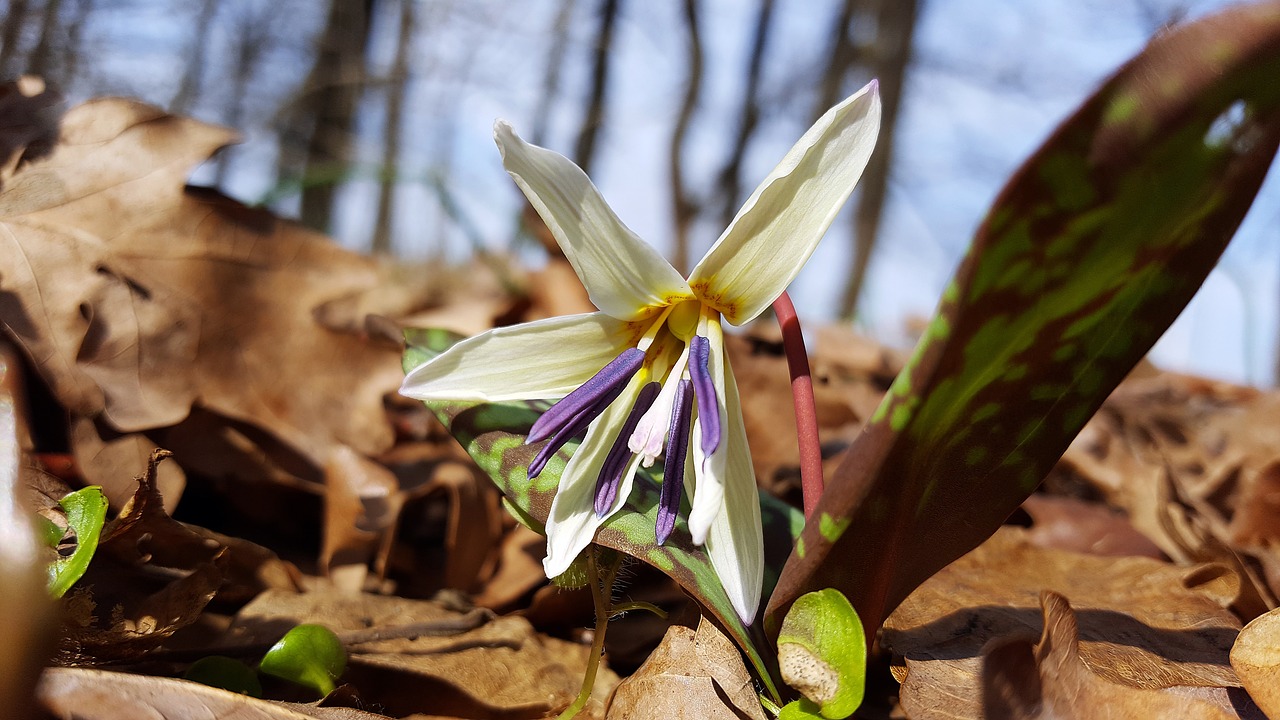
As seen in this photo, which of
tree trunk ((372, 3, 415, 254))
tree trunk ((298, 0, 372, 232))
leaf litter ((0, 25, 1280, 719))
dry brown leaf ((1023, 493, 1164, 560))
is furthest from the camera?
tree trunk ((372, 3, 415, 254))

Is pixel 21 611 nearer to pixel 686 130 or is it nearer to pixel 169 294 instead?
pixel 169 294

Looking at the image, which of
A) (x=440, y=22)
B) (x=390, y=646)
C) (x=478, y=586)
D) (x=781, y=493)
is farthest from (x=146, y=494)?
(x=440, y=22)

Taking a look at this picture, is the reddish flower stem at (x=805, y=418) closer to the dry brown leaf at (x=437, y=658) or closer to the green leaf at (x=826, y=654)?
the green leaf at (x=826, y=654)

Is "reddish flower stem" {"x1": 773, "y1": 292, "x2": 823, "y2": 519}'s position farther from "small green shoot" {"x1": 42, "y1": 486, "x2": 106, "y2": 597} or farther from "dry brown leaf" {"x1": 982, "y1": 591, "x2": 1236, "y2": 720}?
"small green shoot" {"x1": 42, "y1": 486, "x2": 106, "y2": 597}

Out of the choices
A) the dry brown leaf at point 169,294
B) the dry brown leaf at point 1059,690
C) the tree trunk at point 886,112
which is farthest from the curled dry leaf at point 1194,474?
the tree trunk at point 886,112

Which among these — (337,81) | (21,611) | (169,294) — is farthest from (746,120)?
(21,611)

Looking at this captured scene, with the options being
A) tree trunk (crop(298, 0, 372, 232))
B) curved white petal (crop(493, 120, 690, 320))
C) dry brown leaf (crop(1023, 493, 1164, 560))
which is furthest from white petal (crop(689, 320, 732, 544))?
tree trunk (crop(298, 0, 372, 232))
